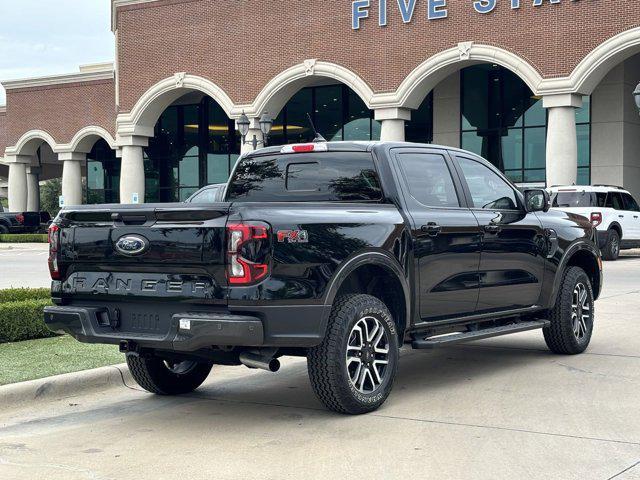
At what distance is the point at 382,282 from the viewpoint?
288 inches

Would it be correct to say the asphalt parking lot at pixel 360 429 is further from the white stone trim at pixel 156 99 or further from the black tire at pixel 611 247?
the white stone trim at pixel 156 99

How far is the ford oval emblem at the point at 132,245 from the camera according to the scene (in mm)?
6426

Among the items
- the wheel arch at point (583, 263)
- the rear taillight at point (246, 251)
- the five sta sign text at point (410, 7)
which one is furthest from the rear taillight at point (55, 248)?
the five sta sign text at point (410, 7)

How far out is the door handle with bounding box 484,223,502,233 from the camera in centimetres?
810

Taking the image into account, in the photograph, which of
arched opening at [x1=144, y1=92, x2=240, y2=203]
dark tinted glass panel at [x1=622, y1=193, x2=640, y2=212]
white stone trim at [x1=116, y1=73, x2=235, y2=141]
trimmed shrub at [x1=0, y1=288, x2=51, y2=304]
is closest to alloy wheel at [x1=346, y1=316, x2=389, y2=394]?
trimmed shrub at [x1=0, y1=288, x2=51, y2=304]

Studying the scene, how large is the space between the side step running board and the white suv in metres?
16.6

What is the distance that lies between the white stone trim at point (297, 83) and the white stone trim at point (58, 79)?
49.8ft

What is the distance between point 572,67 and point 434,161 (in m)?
27.6

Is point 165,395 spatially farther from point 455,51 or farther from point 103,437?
point 455,51

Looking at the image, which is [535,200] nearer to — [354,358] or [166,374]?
[354,358]

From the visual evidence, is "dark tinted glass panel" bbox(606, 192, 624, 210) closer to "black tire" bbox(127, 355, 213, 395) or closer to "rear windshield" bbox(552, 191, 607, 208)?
"rear windshield" bbox(552, 191, 607, 208)

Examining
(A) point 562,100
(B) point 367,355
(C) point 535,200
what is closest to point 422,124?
(A) point 562,100

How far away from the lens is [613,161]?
38094mm

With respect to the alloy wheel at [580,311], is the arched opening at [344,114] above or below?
above
